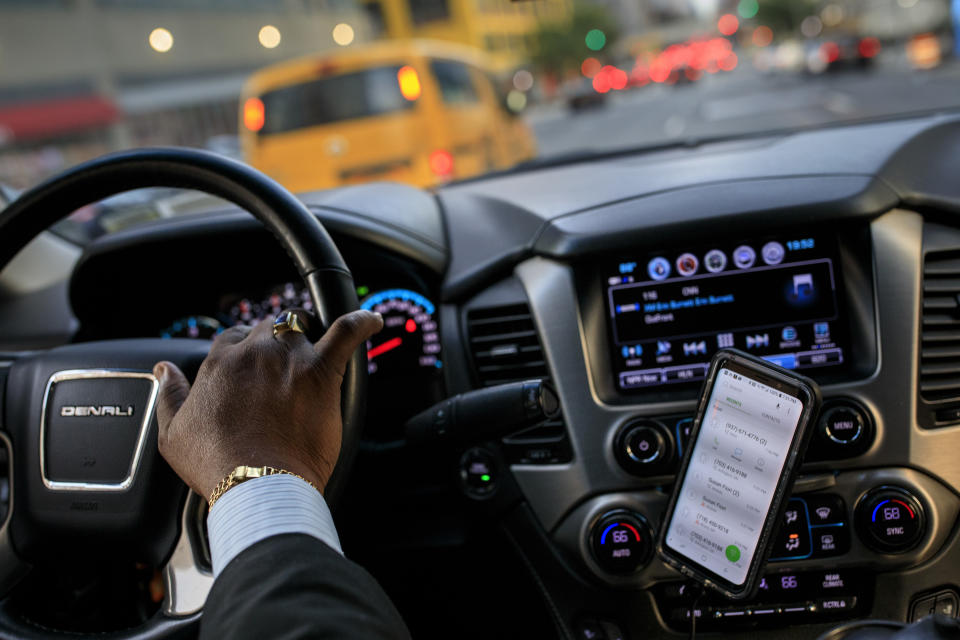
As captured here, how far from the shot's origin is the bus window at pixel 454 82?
7.29 meters

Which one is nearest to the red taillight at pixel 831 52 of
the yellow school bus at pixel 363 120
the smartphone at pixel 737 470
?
the yellow school bus at pixel 363 120

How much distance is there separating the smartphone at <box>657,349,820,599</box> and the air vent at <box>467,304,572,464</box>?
34 centimetres

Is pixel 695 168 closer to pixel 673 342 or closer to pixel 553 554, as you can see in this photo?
pixel 673 342

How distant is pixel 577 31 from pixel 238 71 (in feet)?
69.3

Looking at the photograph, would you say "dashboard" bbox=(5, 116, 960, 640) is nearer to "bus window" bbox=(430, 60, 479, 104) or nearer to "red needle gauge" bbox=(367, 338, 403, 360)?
"red needle gauge" bbox=(367, 338, 403, 360)

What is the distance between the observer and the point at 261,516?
1.08 m

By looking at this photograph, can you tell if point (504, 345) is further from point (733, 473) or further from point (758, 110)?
point (758, 110)

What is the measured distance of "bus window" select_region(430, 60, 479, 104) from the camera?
23.9 feet

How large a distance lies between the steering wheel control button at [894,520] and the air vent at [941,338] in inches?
7.1

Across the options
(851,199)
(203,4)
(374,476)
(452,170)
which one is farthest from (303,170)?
(203,4)

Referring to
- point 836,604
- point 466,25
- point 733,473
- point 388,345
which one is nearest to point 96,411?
point 388,345

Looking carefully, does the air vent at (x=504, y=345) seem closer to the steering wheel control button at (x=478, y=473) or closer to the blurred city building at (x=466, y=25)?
the steering wheel control button at (x=478, y=473)

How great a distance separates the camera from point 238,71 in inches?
1174

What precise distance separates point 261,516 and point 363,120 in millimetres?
6202
